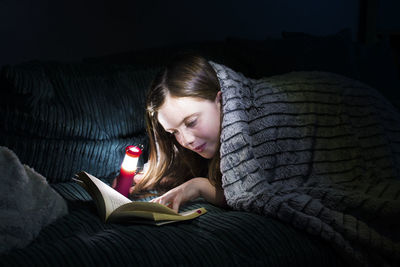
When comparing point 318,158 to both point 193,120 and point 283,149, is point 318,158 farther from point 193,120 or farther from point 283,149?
point 193,120

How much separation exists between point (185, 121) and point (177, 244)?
0.43 metres

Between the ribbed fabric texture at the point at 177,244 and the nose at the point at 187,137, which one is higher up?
the nose at the point at 187,137

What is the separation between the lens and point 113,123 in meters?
1.62

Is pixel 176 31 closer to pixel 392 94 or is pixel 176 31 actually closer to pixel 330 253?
pixel 392 94

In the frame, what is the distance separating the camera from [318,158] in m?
1.47

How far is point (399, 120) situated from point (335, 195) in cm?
58

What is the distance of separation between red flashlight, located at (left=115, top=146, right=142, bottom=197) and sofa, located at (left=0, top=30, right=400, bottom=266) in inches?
4.2

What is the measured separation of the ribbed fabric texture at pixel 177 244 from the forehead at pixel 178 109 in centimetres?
32

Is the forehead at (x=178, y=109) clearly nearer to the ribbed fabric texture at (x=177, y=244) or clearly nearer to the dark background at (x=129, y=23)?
the ribbed fabric texture at (x=177, y=244)

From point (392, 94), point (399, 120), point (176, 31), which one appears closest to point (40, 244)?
point (399, 120)

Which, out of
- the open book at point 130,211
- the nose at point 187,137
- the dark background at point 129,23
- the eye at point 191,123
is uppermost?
the dark background at point 129,23

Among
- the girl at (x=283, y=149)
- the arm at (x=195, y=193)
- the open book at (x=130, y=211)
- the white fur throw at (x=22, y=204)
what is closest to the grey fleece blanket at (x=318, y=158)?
the girl at (x=283, y=149)

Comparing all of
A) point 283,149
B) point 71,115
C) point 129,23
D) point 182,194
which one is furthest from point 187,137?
point 129,23

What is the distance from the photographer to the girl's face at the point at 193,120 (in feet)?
4.57
